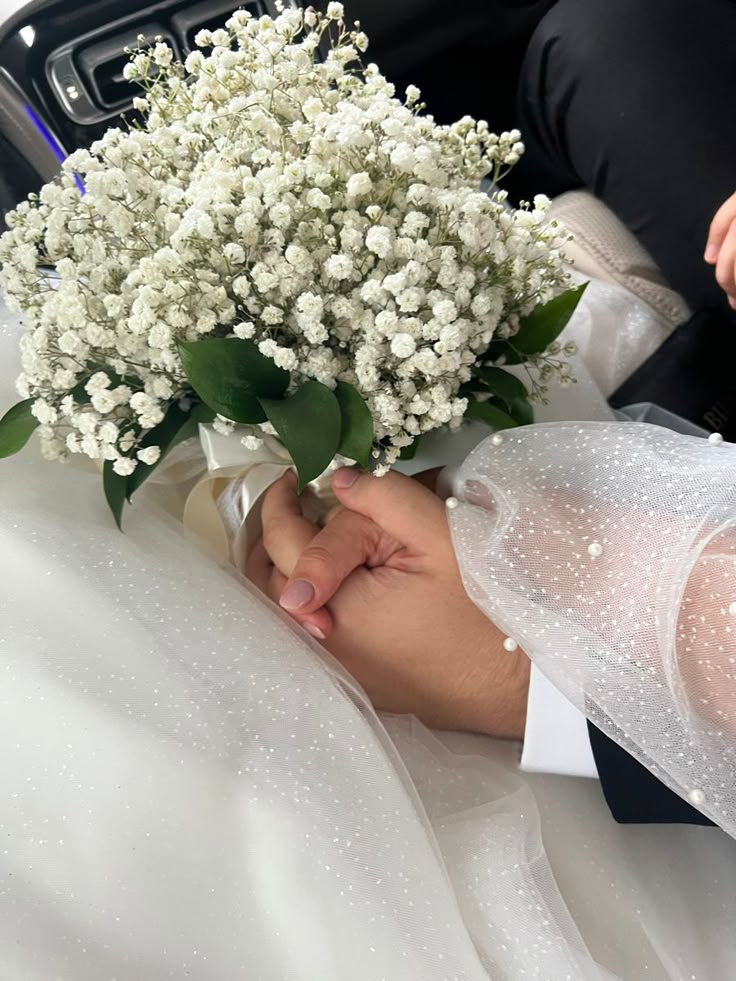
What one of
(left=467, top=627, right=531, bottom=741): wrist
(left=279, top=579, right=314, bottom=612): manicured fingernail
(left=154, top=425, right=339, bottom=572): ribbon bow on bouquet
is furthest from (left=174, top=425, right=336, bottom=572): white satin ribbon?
(left=467, top=627, right=531, bottom=741): wrist

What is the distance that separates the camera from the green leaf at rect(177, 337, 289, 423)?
0.59 metres

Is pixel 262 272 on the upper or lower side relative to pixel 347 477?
upper

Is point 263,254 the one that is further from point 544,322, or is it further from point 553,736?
point 553,736

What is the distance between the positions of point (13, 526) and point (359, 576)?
302 mm

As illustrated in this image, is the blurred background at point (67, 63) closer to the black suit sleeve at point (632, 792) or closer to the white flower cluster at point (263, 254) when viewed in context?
the white flower cluster at point (263, 254)

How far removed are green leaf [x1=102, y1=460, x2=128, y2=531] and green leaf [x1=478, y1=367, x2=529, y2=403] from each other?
1.04 feet

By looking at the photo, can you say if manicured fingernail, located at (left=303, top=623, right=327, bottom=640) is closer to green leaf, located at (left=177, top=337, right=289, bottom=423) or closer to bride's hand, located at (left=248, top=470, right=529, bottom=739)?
bride's hand, located at (left=248, top=470, right=529, bottom=739)

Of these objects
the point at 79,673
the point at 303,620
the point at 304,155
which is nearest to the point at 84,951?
the point at 79,673

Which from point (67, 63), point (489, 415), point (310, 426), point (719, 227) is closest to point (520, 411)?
point (489, 415)

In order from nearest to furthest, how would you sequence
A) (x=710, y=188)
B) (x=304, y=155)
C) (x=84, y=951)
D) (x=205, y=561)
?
(x=84, y=951) → (x=304, y=155) → (x=205, y=561) → (x=710, y=188)

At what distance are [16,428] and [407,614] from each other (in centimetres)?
37

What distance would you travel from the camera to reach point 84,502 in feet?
2.47

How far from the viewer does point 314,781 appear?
61 centimetres

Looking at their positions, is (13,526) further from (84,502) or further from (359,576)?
(359,576)
